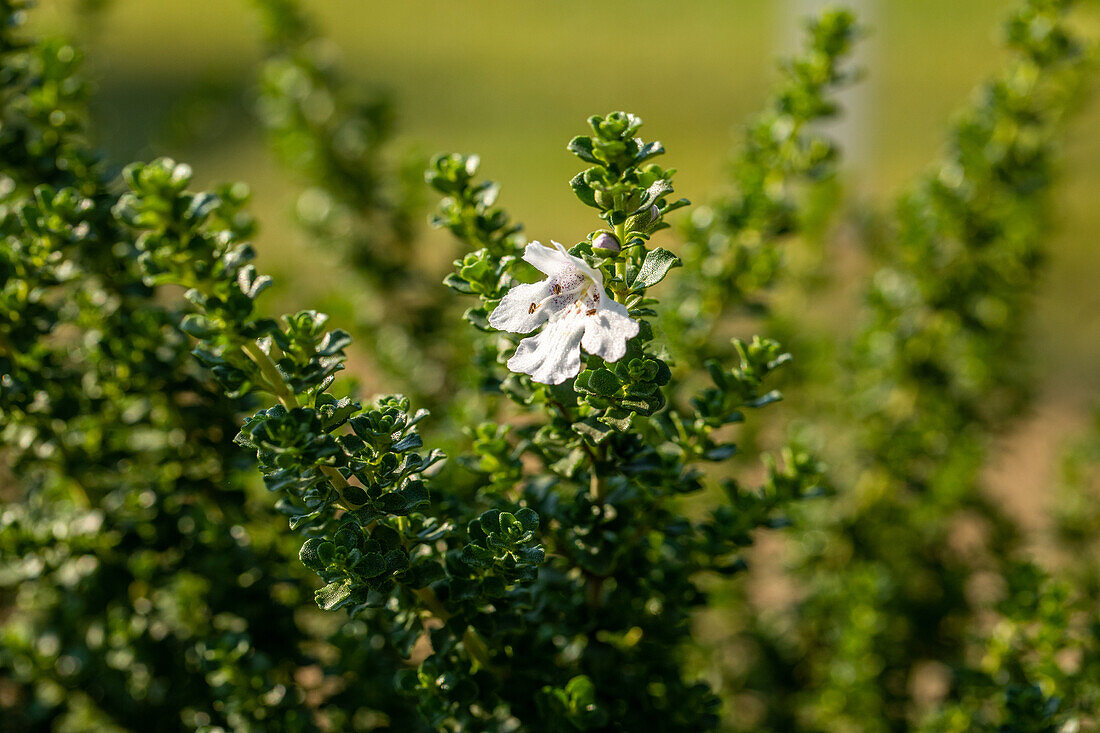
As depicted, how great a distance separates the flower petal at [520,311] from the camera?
0.79m

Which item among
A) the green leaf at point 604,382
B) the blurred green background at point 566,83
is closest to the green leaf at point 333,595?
the green leaf at point 604,382

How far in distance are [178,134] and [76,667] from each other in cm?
109

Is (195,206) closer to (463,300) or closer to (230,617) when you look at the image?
(230,617)

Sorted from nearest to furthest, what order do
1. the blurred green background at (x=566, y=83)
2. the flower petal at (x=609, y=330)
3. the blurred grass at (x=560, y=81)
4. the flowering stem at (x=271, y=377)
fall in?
the flower petal at (x=609, y=330), the flowering stem at (x=271, y=377), the blurred green background at (x=566, y=83), the blurred grass at (x=560, y=81)

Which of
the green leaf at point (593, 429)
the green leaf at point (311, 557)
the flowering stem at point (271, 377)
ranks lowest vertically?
the green leaf at point (311, 557)

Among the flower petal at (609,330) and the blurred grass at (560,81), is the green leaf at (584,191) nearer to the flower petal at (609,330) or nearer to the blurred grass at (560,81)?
the flower petal at (609,330)

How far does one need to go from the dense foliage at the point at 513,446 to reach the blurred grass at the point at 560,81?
200cm

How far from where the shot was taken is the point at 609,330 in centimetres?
73

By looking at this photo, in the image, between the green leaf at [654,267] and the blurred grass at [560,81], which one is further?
the blurred grass at [560,81]

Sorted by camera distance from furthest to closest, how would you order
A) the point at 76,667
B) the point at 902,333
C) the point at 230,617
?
the point at 902,333, the point at 76,667, the point at 230,617

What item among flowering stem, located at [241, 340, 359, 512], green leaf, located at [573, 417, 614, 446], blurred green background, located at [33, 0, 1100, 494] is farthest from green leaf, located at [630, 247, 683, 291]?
blurred green background, located at [33, 0, 1100, 494]

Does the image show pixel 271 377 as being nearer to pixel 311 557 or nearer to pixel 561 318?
pixel 311 557

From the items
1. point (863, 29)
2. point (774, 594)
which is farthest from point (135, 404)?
point (774, 594)

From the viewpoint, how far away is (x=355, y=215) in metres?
1.94
